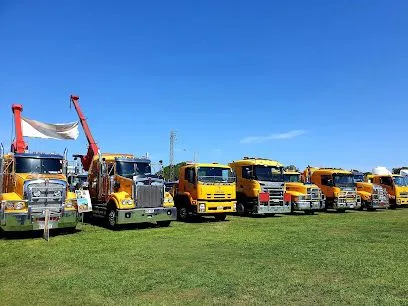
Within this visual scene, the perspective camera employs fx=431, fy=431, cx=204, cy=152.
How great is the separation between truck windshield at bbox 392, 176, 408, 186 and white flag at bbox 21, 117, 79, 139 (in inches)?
868

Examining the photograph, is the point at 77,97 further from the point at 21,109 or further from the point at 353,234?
the point at 353,234

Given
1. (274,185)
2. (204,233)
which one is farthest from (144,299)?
(274,185)

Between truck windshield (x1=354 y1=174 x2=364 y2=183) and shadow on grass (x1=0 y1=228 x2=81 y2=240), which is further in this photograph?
truck windshield (x1=354 y1=174 x2=364 y2=183)

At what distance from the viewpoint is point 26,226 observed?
44.0 feet

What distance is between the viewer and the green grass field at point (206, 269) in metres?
6.68

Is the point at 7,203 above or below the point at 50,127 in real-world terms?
below

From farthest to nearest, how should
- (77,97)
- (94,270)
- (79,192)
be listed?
1. (77,97)
2. (79,192)
3. (94,270)

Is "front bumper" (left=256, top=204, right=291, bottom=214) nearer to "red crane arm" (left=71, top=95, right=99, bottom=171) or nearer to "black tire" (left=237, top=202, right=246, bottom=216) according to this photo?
"black tire" (left=237, top=202, right=246, bottom=216)

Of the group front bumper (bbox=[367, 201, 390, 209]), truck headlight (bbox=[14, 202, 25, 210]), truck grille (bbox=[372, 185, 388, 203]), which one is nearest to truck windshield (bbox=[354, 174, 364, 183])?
truck grille (bbox=[372, 185, 388, 203])

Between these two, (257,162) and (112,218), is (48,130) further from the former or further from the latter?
(257,162)

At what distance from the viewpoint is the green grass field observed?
21.9 ft

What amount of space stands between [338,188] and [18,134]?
1806cm

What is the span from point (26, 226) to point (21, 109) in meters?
8.82

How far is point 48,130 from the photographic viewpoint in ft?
71.2
